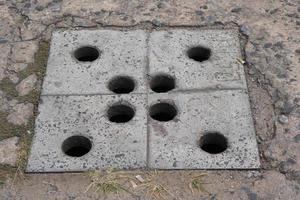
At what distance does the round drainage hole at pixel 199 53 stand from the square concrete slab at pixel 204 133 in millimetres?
323

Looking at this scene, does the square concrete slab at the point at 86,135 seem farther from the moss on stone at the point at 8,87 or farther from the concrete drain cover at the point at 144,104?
the moss on stone at the point at 8,87

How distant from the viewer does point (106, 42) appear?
3131 millimetres

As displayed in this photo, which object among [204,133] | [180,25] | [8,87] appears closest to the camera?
[204,133]

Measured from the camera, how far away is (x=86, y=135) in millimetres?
2654

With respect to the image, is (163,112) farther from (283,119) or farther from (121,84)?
(283,119)

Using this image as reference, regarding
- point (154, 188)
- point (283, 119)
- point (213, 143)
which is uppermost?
point (283, 119)

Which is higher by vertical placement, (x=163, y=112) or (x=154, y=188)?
(x=163, y=112)

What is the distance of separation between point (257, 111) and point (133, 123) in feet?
2.03

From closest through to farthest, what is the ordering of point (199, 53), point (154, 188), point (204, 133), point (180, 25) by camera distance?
point (154, 188) → point (204, 133) → point (199, 53) → point (180, 25)

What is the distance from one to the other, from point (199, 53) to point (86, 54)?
0.63m

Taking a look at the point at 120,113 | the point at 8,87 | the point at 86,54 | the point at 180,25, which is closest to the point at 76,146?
the point at 120,113

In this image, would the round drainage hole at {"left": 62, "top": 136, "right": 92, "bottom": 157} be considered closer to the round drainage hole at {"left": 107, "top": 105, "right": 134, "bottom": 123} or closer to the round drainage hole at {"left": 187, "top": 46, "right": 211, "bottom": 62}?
the round drainage hole at {"left": 107, "top": 105, "right": 134, "bottom": 123}

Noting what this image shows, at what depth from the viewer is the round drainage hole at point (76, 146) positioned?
104 inches

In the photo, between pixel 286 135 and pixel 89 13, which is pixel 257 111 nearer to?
pixel 286 135
